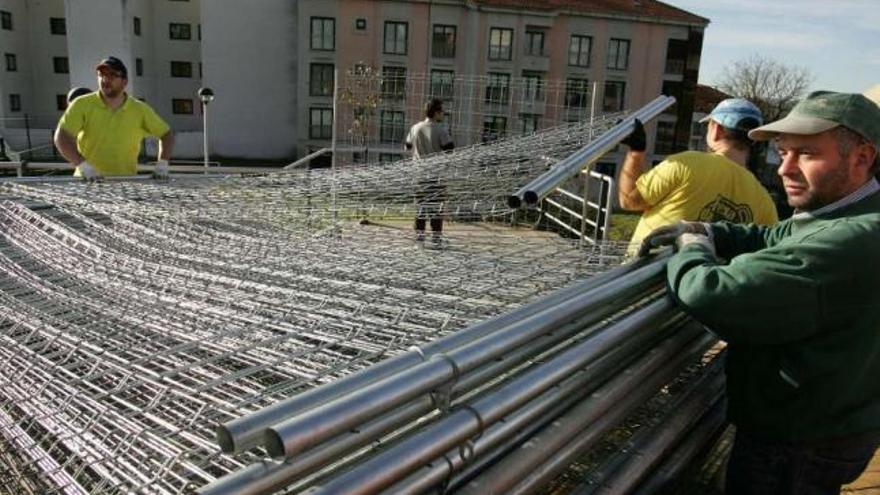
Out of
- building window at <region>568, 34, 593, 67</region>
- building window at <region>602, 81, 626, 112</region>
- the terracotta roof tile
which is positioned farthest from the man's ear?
building window at <region>602, 81, 626, 112</region>

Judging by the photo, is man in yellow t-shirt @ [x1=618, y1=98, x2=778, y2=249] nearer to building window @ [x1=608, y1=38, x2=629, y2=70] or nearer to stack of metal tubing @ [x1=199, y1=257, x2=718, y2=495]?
stack of metal tubing @ [x1=199, y1=257, x2=718, y2=495]

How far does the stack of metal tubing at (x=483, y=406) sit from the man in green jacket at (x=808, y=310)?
0.20 meters

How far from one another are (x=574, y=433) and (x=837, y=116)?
101 cm

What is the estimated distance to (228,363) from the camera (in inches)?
70.9

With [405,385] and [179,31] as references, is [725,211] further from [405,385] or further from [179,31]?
[179,31]

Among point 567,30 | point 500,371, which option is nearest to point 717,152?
point 500,371

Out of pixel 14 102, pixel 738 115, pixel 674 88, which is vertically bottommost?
pixel 14 102

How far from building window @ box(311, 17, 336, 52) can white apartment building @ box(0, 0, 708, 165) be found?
0.05 metres

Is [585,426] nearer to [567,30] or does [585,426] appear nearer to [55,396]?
[55,396]

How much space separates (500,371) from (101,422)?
2.92ft

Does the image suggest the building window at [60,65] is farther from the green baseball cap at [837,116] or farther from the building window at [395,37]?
the green baseball cap at [837,116]

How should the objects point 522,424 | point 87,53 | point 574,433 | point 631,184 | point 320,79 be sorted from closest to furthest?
1. point 522,424
2. point 574,433
3. point 631,184
4. point 87,53
5. point 320,79

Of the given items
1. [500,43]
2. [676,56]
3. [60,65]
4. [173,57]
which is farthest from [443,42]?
[60,65]

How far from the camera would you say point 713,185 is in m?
2.78
